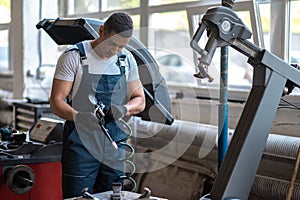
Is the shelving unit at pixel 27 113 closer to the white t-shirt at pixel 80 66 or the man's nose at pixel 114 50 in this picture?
the white t-shirt at pixel 80 66

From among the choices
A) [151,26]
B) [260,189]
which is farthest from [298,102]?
[151,26]

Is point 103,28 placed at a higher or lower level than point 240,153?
higher

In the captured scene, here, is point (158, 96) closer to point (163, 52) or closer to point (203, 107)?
point (203, 107)

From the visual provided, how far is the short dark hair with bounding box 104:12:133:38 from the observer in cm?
215

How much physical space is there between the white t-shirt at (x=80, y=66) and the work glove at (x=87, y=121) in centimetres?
16

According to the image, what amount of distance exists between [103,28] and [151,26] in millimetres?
1627

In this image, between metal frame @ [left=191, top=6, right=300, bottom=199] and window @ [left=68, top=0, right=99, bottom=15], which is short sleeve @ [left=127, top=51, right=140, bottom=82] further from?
window @ [left=68, top=0, right=99, bottom=15]

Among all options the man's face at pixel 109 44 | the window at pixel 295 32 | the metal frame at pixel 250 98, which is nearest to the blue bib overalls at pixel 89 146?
the man's face at pixel 109 44

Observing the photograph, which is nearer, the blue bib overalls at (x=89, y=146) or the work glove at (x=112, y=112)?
the work glove at (x=112, y=112)

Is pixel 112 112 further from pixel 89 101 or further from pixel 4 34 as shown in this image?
pixel 4 34

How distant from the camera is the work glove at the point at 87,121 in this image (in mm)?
2064

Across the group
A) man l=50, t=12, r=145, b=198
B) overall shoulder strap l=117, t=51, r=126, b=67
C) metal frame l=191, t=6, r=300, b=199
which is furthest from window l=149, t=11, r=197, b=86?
metal frame l=191, t=6, r=300, b=199

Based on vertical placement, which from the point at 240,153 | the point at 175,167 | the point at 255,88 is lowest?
the point at 175,167

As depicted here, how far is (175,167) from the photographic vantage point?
129 inches
